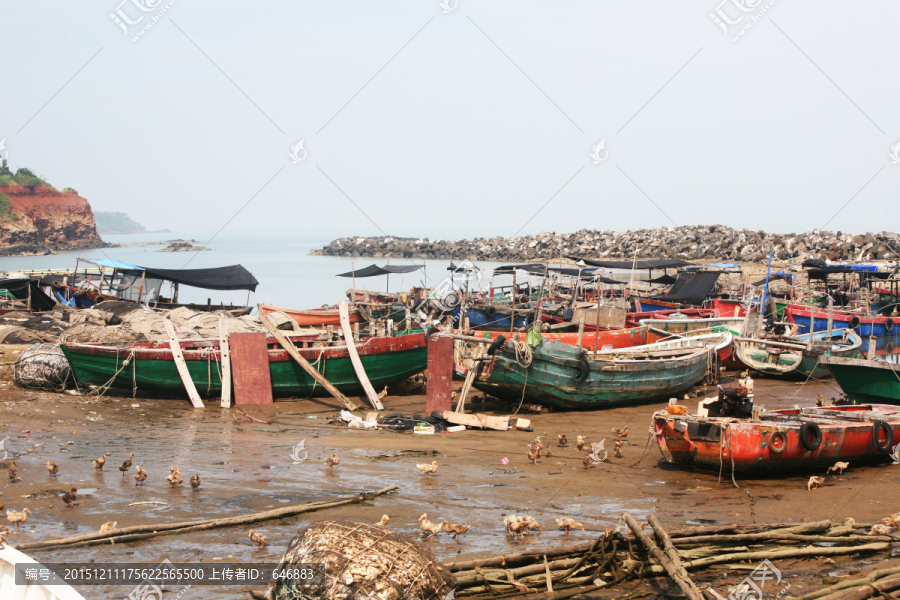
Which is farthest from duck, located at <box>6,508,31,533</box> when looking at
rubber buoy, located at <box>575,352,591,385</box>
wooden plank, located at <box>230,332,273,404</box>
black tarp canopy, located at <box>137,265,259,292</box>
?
black tarp canopy, located at <box>137,265,259,292</box>

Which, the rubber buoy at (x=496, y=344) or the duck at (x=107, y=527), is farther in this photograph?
the rubber buoy at (x=496, y=344)

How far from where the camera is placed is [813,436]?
870 centimetres

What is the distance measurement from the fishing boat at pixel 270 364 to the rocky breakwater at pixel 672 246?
2371 cm

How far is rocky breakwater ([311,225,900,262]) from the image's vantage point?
42938 millimetres

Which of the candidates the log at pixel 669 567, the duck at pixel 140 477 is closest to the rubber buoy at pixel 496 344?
the duck at pixel 140 477

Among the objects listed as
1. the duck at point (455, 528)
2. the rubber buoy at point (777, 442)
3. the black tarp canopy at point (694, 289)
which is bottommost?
the duck at point (455, 528)

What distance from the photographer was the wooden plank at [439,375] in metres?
12.6

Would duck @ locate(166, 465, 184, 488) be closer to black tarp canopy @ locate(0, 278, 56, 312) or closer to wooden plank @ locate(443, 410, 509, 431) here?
wooden plank @ locate(443, 410, 509, 431)

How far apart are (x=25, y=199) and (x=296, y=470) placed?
107 metres

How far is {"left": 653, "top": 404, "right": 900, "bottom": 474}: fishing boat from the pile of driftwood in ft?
6.30

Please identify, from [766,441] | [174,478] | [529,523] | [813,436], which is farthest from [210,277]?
[813,436]

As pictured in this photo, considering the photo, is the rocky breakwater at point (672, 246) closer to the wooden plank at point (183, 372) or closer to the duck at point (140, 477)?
the wooden plank at point (183, 372)

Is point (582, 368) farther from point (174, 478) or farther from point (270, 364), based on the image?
point (174, 478)

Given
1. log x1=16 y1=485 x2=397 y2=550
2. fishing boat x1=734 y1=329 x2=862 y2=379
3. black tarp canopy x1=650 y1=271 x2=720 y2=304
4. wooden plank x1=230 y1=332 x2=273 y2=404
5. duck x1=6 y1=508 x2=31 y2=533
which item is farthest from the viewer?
black tarp canopy x1=650 y1=271 x2=720 y2=304
